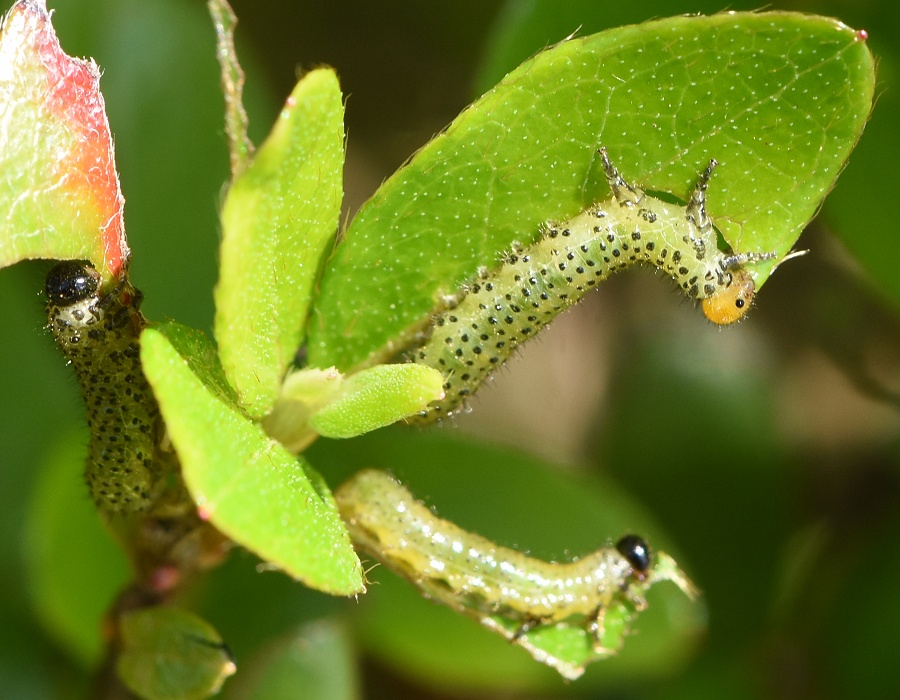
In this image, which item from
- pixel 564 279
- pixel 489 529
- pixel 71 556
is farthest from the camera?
pixel 489 529

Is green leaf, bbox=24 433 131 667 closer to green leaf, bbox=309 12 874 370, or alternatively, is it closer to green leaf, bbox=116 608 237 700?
green leaf, bbox=116 608 237 700

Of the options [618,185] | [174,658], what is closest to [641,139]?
[618,185]

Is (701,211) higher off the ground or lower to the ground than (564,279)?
higher

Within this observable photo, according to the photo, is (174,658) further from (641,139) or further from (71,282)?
(641,139)

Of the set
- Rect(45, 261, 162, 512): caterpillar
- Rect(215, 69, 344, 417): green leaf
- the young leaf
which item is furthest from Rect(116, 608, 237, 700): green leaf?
Rect(215, 69, 344, 417): green leaf

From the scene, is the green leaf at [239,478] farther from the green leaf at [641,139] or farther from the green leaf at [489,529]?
the green leaf at [489,529]

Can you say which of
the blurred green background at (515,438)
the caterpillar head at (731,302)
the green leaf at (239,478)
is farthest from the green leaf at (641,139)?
the blurred green background at (515,438)
